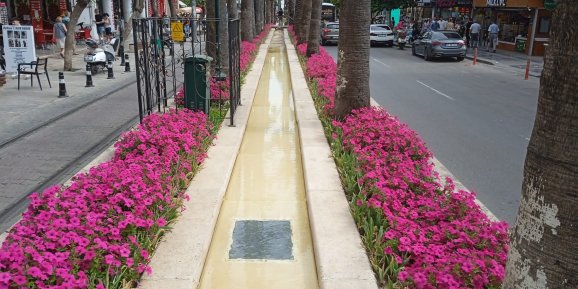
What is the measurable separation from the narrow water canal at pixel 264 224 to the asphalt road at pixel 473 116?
7.86ft

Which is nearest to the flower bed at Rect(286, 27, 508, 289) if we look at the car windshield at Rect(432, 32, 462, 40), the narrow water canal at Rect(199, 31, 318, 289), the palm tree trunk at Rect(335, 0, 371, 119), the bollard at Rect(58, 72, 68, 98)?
the narrow water canal at Rect(199, 31, 318, 289)

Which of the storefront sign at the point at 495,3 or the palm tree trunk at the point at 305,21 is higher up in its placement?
the storefront sign at the point at 495,3

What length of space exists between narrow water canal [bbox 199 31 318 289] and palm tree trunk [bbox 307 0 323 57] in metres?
10.6

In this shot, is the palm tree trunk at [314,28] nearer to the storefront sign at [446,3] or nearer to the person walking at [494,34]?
the person walking at [494,34]

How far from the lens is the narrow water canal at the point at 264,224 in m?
4.45

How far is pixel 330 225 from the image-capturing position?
5.15m

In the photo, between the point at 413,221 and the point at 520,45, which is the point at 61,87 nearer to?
the point at 413,221

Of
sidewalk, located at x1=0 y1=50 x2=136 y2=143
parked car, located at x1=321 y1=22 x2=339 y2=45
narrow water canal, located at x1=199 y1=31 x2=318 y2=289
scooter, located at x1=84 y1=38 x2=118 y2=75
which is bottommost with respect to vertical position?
narrow water canal, located at x1=199 y1=31 x2=318 y2=289

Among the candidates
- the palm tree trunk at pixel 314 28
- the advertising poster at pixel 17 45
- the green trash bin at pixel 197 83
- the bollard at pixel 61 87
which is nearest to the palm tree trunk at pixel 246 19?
the palm tree trunk at pixel 314 28

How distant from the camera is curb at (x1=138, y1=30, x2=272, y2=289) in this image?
13.5ft

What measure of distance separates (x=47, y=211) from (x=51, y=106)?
28.4 feet

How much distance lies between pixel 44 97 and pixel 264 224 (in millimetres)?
10025

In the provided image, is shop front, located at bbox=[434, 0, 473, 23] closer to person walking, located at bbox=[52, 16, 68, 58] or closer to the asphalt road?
the asphalt road

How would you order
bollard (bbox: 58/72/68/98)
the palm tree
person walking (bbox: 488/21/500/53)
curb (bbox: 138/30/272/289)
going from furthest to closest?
person walking (bbox: 488/21/500/53) < bollard (bbox: 58/72/68/98) < curb (bbox: 138/30/272/289) < the palm tree
